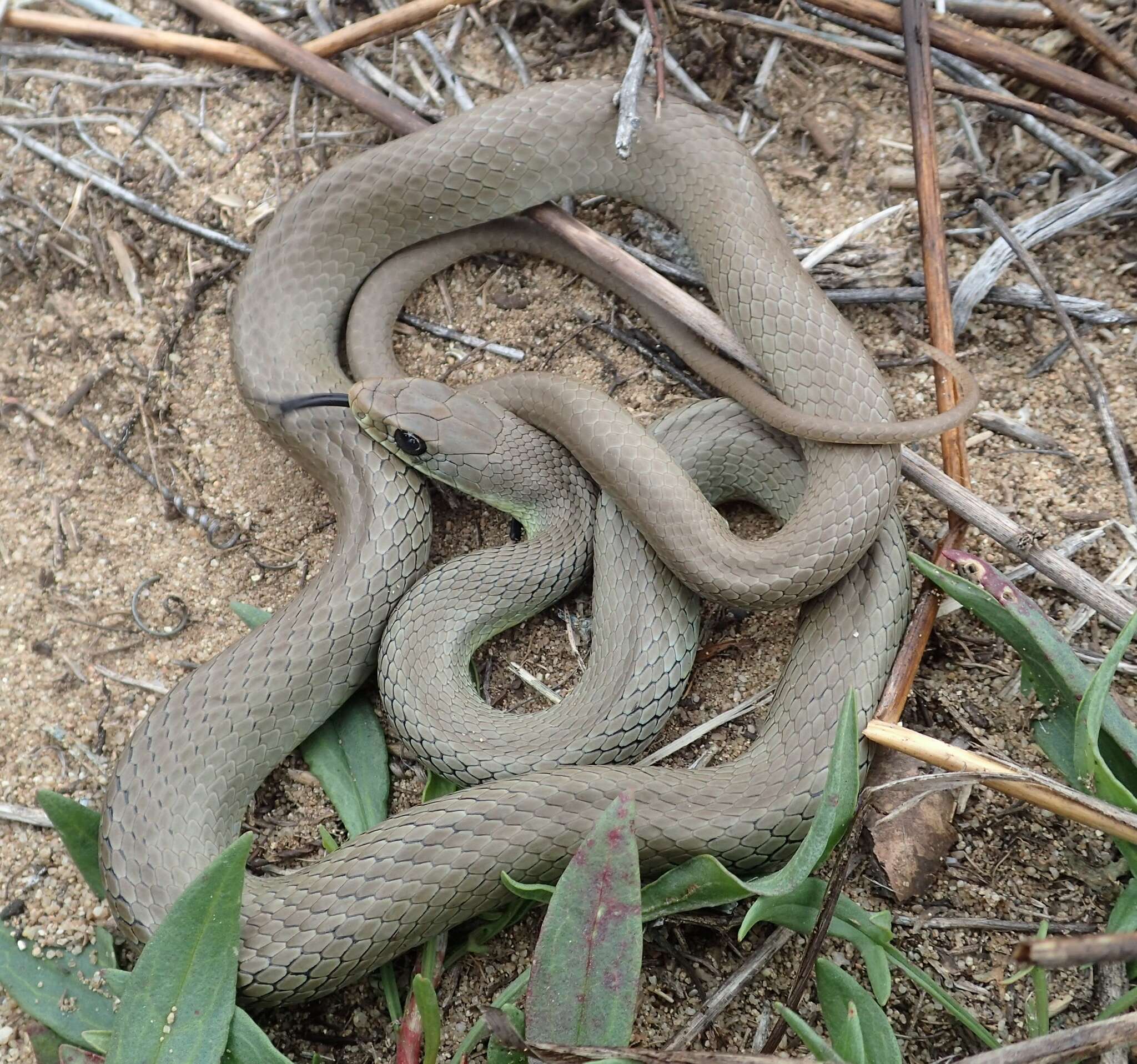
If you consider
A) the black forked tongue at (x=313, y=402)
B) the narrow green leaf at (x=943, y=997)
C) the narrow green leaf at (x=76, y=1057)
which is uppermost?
the black forked tongue at (x=313, y=402)

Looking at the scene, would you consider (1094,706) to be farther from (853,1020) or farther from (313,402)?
(313,402)

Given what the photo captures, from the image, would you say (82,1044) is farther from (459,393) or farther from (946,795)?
(946,795)

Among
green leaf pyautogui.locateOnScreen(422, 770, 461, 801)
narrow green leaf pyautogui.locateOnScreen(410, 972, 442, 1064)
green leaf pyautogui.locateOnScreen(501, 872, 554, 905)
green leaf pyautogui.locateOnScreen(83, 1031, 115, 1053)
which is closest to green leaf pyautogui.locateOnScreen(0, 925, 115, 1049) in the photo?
green leaf pyautogui.locateOnScreen(83, 1031, 115, 1053)

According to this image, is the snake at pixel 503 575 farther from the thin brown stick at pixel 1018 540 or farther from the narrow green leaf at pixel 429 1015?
the narrow green leaf at pixel 429 1015

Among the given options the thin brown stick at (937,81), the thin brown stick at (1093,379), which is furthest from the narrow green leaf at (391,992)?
the thin brown stick at (937,81)

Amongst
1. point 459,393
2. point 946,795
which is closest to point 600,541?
point 459,393

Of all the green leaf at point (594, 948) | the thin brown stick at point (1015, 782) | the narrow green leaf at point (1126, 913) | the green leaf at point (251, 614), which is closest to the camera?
the green leaf at point (594, 948)
